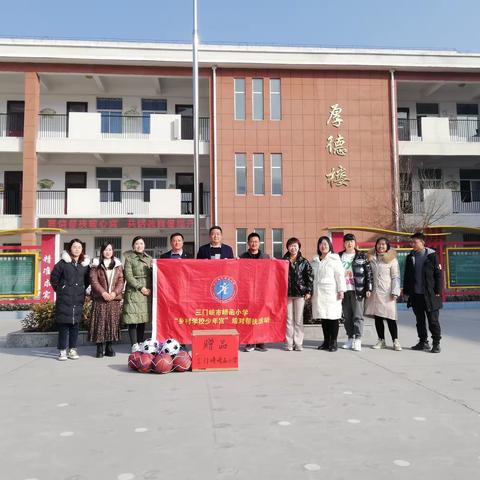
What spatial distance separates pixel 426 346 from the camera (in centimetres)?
695

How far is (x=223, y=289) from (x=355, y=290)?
1.94m

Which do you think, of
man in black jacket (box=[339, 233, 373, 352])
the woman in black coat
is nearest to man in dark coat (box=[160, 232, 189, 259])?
the woman in black coat

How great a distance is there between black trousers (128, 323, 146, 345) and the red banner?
233 mm

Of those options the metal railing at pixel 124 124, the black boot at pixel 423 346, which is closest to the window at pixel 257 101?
the metal railing at pixel 124 124

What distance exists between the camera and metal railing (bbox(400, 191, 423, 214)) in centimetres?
1920

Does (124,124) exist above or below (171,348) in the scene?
above

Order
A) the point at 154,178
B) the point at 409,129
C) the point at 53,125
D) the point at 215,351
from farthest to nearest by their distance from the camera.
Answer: the point at 154,178, the point at 409,129, the point at 53,125, the point at 215,351

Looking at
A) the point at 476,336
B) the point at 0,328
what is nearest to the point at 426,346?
the point at 476,336

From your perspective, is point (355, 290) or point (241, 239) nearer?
Answer: point (355, 290)

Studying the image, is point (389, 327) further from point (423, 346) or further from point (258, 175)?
point (258, 175)

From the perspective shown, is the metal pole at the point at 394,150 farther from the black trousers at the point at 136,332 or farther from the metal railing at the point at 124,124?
the black trousers at the point at 136,332

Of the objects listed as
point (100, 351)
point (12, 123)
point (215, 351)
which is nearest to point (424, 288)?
point (215, 351)

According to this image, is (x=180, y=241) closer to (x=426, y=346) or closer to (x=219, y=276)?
(x=219, y=276)

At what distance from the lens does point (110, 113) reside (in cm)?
2042
